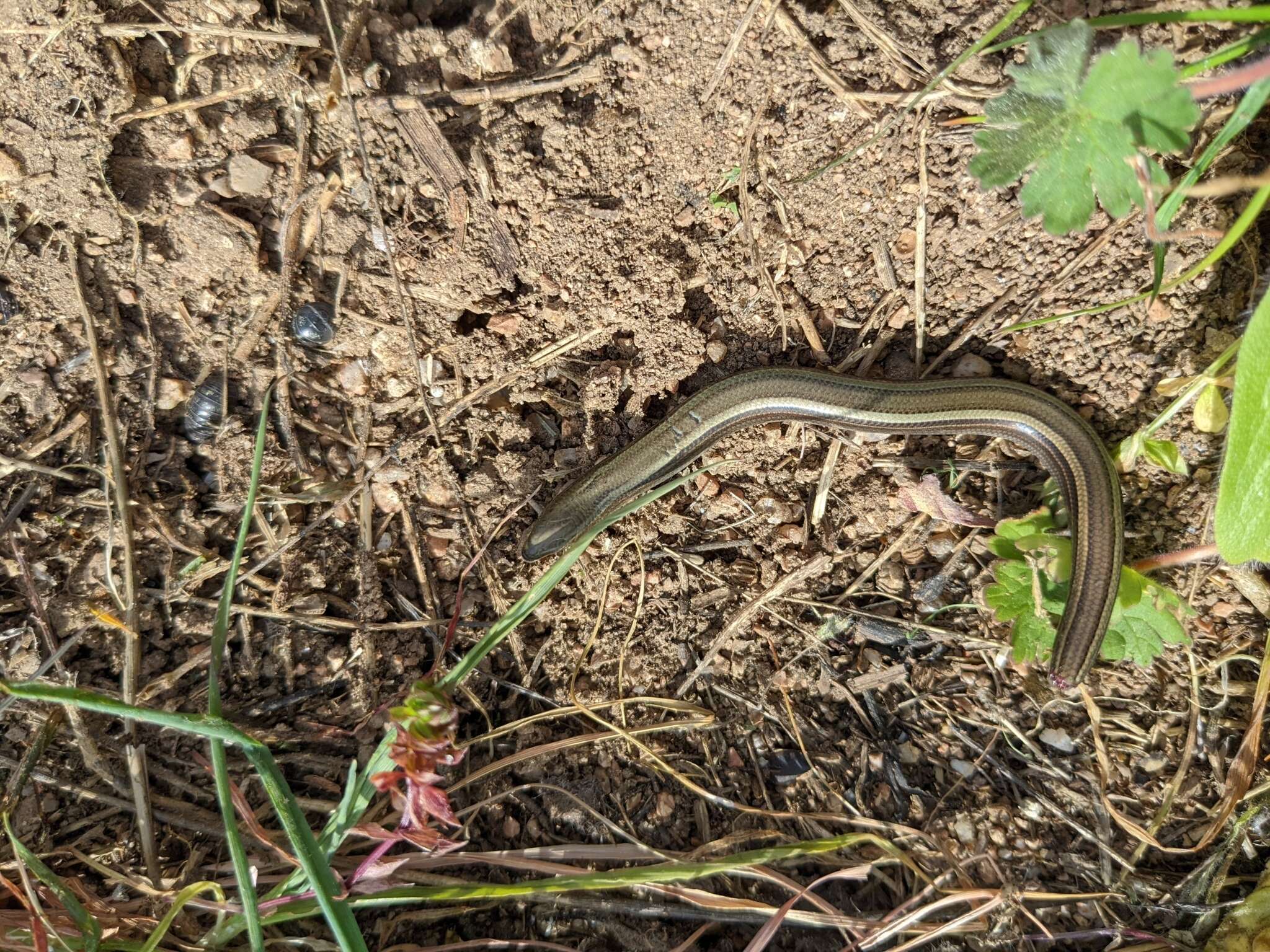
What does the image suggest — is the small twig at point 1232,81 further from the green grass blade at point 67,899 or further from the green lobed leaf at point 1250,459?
the green grass blade at point 67,899

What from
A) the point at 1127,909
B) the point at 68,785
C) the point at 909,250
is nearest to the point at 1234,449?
the point at 909,250

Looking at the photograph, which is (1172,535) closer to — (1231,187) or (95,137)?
(1231,187)

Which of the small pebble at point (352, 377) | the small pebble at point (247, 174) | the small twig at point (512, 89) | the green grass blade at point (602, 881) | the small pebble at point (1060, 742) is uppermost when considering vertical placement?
the small twig at point (512, 89)

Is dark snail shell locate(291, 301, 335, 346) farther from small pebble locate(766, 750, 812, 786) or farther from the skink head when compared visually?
small pebble locate(766, 750, 812, 786)

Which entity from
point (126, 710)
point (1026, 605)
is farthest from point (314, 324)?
point (1026, 605)

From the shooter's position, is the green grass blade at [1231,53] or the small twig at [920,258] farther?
A: the small twig at [920,258]

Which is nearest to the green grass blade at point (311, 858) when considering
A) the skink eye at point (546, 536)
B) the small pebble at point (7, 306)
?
the skink eye at point (546, 536)

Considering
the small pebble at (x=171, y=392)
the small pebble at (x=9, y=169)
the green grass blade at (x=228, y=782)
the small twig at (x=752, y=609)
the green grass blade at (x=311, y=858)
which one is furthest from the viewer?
the small twig at (x=752, y=609)
